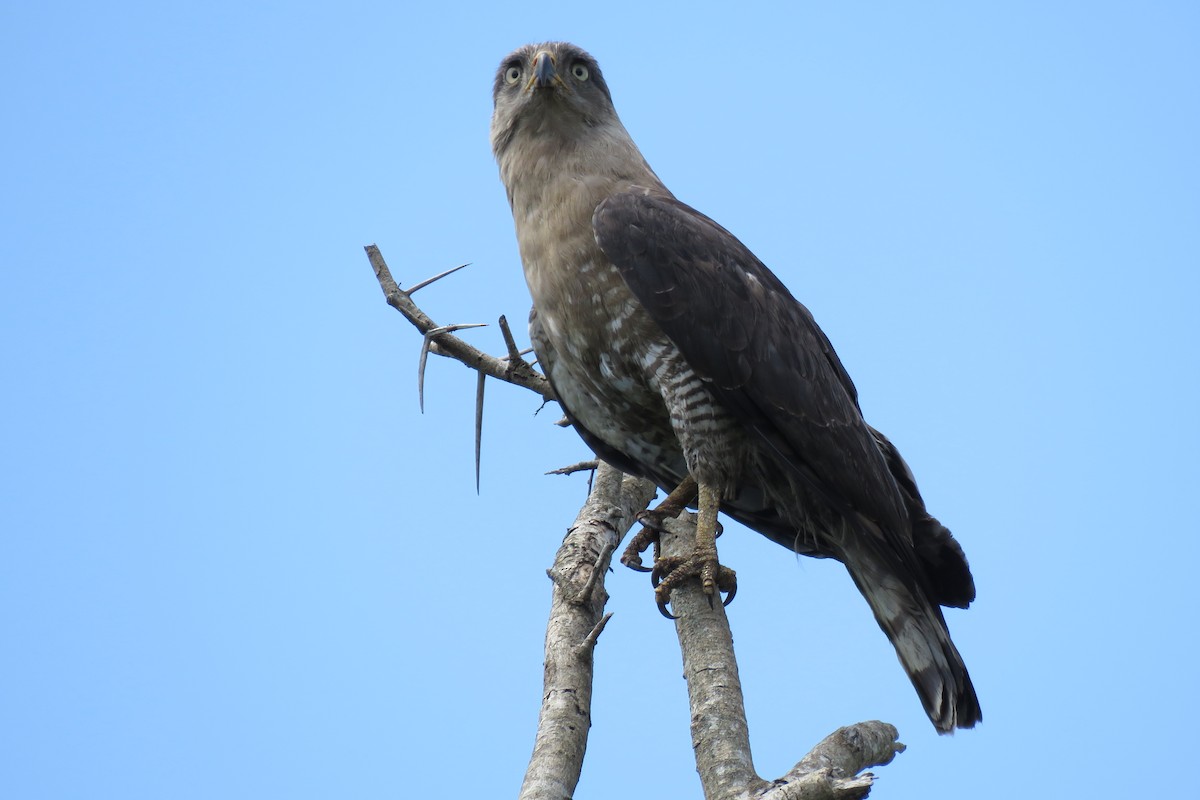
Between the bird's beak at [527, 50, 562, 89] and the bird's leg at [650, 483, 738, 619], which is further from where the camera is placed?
the bird's beak at [527, 50, 562, 89]

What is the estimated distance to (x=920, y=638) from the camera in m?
4.48

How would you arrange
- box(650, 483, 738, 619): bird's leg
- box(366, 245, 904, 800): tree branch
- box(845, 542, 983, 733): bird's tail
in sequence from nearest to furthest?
box(366, 245, 904, 800): tree branch
box(650, 483, 738, 619): bird's leg
box(845, 542, 983, 733): bird's tail

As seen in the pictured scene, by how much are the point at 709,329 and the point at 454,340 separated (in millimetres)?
973

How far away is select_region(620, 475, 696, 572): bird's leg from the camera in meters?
4.63

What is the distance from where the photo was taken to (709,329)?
4469 mm

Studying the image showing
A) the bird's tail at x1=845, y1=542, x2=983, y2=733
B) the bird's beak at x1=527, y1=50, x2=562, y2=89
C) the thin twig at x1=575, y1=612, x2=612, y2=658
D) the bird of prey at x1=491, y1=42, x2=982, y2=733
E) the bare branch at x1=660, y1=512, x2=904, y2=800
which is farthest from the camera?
the bird's beak at x1=527, y1=50, x2=562, y2=89

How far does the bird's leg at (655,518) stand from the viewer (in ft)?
15.2

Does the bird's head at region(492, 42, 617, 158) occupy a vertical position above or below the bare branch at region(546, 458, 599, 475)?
above

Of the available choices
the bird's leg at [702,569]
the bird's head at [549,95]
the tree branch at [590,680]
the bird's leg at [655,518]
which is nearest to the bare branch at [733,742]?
the tree branch at [590,680]

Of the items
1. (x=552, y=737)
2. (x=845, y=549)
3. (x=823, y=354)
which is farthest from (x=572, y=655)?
(x=823, y=354)

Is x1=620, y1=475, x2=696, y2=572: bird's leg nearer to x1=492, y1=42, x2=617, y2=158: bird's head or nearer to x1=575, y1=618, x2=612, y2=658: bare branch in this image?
x1=575, y1=618, x2=612, y2=658: bare branch

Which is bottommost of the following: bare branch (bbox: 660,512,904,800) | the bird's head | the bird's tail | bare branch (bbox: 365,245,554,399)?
bare branch (bbox: 660,512,904,800)

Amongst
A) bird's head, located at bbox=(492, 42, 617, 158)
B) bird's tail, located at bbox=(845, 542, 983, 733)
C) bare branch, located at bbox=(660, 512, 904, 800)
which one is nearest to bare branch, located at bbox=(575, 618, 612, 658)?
bare branch, located at bbox=(660, 512, 904, 800)

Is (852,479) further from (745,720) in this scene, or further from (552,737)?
(552,737)
